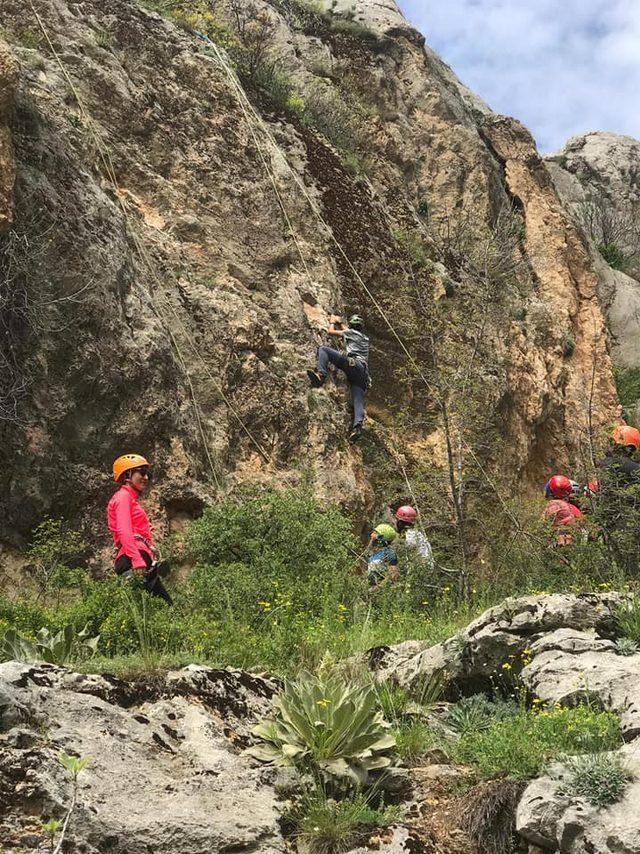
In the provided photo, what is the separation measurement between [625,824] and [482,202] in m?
16.1

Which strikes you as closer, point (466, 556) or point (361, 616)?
point (361, 616)

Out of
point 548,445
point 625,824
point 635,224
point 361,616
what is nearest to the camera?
point 625,824

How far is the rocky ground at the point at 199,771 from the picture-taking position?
356 cm

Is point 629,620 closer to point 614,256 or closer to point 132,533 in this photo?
point 132,533

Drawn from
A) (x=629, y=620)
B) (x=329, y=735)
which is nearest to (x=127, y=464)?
(x=329, y=735)

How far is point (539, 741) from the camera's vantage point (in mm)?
4430

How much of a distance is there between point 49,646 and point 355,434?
7.06 m

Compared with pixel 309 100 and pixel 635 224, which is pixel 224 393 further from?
pixel 635 224

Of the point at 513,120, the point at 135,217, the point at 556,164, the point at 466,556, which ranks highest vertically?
the point at 556,164

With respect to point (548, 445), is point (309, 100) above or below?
above

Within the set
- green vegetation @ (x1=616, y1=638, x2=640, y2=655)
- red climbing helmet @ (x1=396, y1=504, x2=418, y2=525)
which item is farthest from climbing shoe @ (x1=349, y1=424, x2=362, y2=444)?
green vegetation @ (x1=616, y1=638, x2=640, y2=655)

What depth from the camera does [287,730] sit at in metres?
4.61

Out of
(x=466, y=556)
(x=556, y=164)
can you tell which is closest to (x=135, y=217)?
(x=466, y=556)

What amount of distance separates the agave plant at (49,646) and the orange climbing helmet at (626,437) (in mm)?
5309
